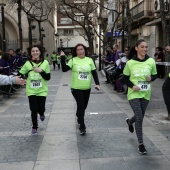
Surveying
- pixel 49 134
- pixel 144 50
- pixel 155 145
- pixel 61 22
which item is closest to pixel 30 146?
pixel 49 134

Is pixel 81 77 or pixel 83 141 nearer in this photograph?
pixel 83 141

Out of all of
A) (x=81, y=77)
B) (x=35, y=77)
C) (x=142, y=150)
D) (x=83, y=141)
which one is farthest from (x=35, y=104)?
(x=142, y=150)

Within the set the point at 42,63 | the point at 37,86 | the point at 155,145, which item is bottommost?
the point at 155,145

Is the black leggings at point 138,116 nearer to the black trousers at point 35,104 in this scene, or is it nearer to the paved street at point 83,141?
the paved street at point 83,141

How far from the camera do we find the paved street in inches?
186

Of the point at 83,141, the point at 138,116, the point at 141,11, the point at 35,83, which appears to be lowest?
the point at 83,141

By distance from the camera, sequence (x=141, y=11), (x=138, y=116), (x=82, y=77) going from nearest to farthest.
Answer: (x=138, y=116), (x=82, y=77), (x=141, y=11)

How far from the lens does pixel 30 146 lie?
564cm

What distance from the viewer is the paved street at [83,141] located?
4730 millimetres

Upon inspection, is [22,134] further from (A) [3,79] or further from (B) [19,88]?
(B) [19,88]

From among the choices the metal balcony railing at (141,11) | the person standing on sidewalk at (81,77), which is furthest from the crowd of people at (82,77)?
the metal balcony railing at (141,11)

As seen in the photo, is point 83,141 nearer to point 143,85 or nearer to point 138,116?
point 138,116

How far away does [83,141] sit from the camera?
5.90 m

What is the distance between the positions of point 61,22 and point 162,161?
83726 millimetres
